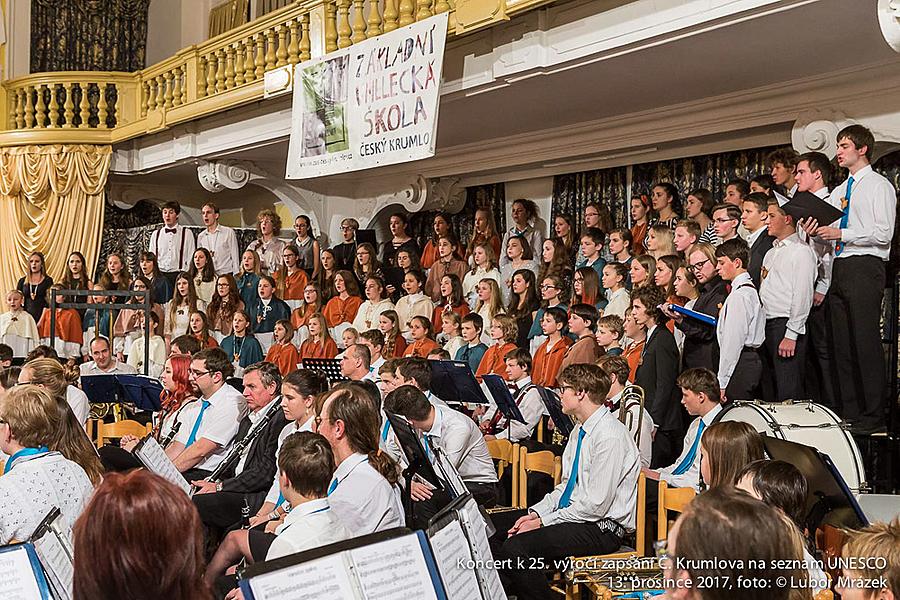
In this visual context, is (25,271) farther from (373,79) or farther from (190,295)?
(373,79)

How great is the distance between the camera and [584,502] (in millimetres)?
4742

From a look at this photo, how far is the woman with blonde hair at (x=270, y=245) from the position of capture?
41.3 feet

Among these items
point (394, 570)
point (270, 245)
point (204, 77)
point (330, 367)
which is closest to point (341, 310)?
point (270, 245)

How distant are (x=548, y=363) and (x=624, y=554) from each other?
12.1 feet

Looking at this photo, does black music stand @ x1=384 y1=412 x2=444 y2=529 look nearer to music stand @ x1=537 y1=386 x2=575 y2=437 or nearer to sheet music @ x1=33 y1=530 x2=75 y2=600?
music stand @ x1=537 y1=386 x2=575 y2=437

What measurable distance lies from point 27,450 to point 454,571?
7.99ft

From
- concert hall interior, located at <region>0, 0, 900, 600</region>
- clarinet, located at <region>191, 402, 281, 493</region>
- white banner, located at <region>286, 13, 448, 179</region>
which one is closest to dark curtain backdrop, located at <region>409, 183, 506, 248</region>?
concert hall interior, located at <region>0, 0, 900, 600</region>

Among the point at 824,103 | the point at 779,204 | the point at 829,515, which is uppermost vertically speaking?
the point at 824,103

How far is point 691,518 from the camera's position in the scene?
78.2 inches

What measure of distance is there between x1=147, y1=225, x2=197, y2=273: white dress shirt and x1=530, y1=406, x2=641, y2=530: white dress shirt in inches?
365

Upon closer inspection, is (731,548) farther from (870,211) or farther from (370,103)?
(370,103)

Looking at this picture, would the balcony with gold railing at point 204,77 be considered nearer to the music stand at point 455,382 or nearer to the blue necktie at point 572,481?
the music stand at point 455,382

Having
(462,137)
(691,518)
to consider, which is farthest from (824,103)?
(691,518)

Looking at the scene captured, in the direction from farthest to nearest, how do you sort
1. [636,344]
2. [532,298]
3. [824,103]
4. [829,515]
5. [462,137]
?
[462,137] < [532,298] < [824,103] < [636,344] < [829,515]
